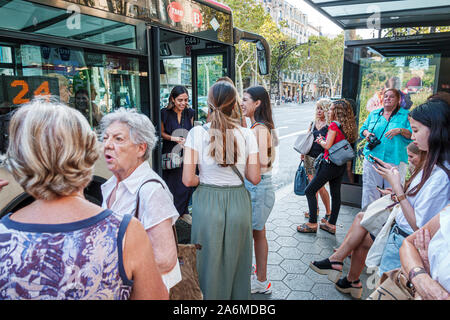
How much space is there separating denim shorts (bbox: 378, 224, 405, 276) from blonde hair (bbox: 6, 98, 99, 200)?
2066mm

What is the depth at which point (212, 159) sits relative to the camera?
242cm

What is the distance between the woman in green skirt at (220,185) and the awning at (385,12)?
3.15 m

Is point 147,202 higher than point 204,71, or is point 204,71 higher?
point 204,71

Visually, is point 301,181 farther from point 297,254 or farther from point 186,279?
point 186,279

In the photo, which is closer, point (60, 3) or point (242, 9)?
point (60, 3)

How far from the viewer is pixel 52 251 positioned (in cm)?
101

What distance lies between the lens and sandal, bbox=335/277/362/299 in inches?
124

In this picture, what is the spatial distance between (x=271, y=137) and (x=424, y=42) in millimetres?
3441

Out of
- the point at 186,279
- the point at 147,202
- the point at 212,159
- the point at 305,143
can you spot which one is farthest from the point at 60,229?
the point at 305,143

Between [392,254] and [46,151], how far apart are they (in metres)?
2.20


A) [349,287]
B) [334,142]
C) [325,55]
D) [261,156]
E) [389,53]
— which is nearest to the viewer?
[261,156]

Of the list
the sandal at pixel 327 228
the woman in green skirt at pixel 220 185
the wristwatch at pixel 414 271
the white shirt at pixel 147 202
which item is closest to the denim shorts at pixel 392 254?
the wristwatch at pixel 414 271
